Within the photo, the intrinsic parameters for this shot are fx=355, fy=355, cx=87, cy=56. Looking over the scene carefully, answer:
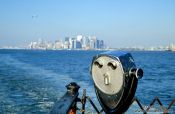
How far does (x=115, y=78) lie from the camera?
9.06m

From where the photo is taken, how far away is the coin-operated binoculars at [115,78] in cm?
898

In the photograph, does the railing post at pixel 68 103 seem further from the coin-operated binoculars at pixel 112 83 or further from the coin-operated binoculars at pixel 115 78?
the coin-operated binoculars at pixel 115 78

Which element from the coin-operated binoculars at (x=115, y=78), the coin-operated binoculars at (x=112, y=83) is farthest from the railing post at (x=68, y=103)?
the coin-operated binoculars at (x=115, y=78)

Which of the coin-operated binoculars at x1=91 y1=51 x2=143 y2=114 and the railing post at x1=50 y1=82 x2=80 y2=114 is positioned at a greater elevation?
the coin-operated binoculars at x1=91 y1=51 x2=143 y2=114

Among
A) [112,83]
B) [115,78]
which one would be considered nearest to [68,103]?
[112,83]

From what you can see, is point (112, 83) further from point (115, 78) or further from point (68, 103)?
A: point (68, 103)

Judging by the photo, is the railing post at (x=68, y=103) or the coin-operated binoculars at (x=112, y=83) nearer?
the railing post at (x=68, y=103)

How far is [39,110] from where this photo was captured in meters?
25.3

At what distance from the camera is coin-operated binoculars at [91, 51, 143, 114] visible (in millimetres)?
8984

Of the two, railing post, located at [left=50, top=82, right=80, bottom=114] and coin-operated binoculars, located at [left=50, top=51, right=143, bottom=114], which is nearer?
railing post, located at [left=50, top=82, right=80, bottom=114]

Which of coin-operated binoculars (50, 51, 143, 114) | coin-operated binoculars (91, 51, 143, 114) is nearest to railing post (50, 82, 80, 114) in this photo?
coin-operated binoculars (50, 51, 143, 114)

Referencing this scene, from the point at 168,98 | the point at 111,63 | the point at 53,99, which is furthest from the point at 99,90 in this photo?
the point at 168,98

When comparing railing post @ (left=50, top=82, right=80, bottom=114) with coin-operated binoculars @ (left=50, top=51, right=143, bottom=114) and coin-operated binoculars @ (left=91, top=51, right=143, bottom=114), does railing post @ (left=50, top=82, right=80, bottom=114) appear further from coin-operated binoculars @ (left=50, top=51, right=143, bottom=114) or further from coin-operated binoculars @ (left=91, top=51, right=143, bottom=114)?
coin-operated binoculars @ (left=91, top=51, right=143, bottom=114)

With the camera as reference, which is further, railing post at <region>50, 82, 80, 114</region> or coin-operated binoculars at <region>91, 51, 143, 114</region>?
coin-operated binoculars at <region>91, 51, 143, 114</region>
